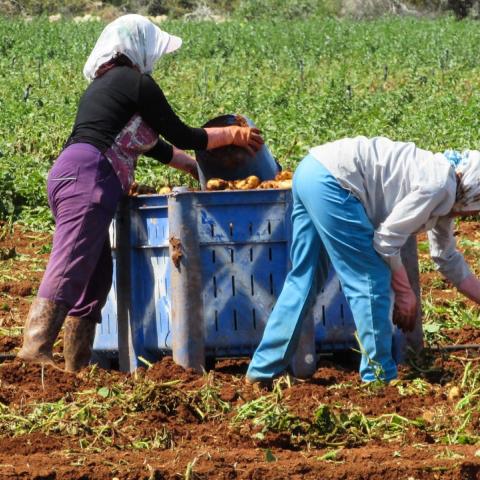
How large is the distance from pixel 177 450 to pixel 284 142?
23.5 feet

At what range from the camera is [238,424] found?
13.6 ft

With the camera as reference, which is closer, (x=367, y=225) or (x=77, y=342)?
(x=367, y=225)

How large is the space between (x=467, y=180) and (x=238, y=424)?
1212 millimetres

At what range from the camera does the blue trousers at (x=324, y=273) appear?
4.46 m

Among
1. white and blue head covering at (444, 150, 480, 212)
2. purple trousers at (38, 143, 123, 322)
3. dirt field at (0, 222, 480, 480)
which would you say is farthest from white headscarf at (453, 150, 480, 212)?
purple trousers at (38, 143, 123, 322)

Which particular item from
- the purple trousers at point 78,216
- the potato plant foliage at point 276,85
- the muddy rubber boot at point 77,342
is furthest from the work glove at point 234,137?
the potato plant foliage at point 276,85

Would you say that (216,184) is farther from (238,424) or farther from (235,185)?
(238,424)

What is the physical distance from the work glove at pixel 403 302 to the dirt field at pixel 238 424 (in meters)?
0.25

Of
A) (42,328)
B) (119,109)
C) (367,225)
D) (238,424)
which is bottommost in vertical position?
(238,424)

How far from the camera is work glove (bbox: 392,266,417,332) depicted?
179 inches

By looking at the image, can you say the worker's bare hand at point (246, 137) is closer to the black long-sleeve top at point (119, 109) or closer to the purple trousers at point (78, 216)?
the black long-sleeve top at point (119, 109)

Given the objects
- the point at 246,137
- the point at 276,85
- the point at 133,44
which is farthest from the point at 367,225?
the point at 276,85

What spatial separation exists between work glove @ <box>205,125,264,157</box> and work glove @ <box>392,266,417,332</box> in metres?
1.07

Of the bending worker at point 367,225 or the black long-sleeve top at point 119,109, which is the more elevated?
the black long-sleeve top at point 119,109
